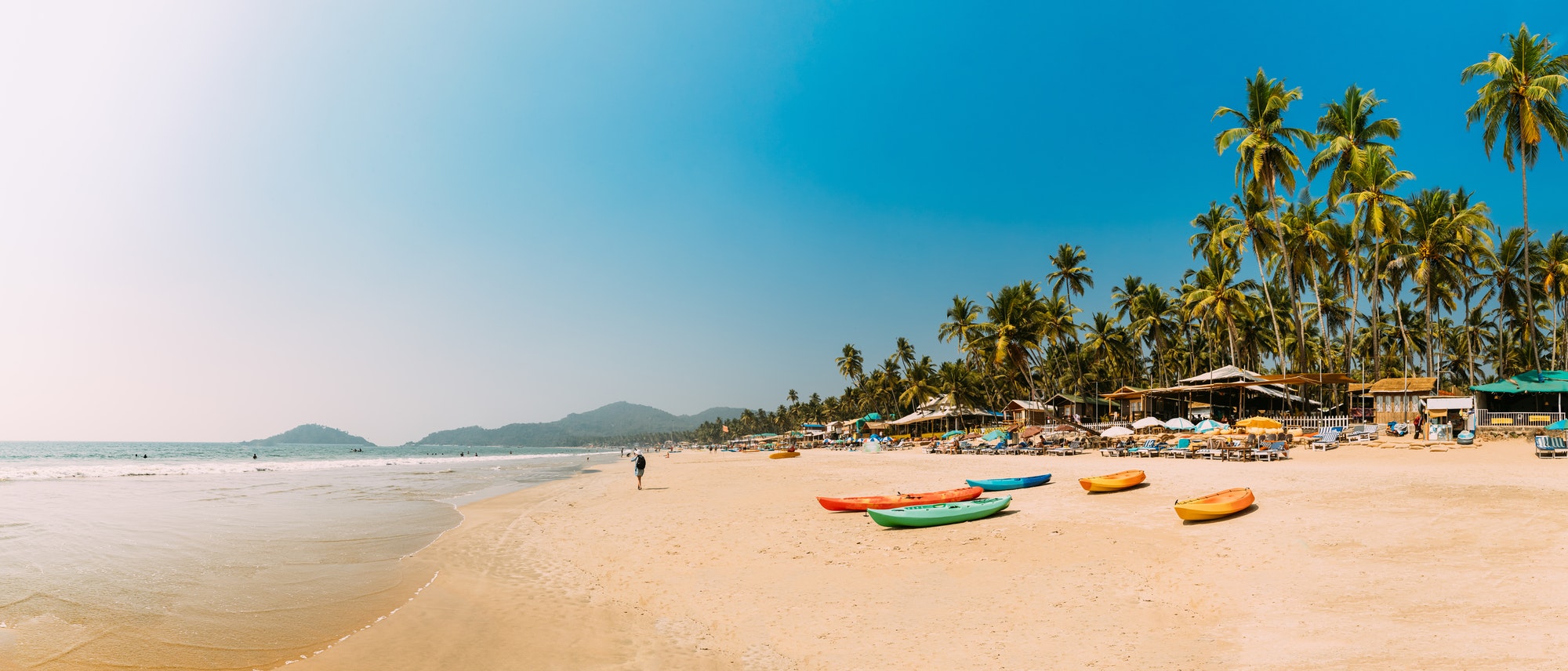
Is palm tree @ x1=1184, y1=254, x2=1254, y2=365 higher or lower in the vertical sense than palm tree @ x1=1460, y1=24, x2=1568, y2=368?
lower

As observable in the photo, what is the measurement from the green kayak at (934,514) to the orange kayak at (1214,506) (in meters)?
3.09

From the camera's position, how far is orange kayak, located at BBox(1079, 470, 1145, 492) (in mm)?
15000

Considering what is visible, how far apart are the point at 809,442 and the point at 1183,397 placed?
3261 centimetres

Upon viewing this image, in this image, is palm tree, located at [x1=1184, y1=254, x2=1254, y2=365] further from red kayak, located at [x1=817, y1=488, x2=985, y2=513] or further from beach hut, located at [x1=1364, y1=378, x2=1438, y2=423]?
red kayak, located at [x1=817, y1=488, x2=985, y2=513]

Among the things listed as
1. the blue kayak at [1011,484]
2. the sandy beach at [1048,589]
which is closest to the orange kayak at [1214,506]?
the sandy beach at [1048,589]

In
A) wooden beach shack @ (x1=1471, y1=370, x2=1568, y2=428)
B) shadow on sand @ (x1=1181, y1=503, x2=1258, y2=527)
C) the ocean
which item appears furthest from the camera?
wooden beach shack @ (x1=1471, y1=370, x2=1568, y2=428)

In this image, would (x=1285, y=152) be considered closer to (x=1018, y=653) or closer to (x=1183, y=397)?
(x=1183, y=397)

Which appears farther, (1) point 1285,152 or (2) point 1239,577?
(1) point 1285,152

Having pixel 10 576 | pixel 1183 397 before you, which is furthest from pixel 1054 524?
pixel 1183 397

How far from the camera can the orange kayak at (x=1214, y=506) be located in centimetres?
1112

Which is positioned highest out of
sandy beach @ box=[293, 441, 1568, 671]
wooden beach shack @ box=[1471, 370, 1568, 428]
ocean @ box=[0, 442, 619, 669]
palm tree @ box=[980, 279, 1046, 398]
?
palm tree @ box=[980, 279, 1046, 398]

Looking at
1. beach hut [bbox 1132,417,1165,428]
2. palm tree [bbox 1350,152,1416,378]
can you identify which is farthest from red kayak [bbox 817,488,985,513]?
palm tree [bbox 1350,152,1416,378]

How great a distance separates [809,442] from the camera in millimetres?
64938

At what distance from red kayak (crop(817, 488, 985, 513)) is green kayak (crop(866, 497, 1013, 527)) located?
1354 millimetres
